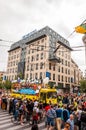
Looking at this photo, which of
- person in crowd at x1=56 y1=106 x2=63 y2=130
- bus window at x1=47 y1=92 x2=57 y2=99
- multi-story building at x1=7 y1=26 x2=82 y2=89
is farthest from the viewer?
multi-story building at x1=7 y1=26 x2=82 y2=89

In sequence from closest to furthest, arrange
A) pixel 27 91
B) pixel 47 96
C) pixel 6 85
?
pixel 47 96 < pixel 27 91 < pixel 6 85

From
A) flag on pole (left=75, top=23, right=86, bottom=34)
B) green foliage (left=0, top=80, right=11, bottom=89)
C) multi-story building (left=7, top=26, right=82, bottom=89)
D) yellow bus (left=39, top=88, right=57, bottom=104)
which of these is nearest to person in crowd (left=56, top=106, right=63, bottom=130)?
flag on pole (left=75, top=23, right=86, bottom=34)

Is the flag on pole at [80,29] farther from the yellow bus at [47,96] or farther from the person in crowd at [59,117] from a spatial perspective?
the yellow bus at [47,96]

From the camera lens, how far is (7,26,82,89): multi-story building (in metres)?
64.0

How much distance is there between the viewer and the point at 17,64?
78062 mm

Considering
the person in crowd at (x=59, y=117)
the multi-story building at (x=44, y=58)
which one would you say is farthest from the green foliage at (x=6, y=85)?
the person in crowd at (x=59, y=117)

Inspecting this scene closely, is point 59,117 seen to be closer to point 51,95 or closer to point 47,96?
point 47,96

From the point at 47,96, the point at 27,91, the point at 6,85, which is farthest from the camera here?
the point at 6,85

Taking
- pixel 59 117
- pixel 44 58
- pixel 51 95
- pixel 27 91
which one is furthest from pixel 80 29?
pixel 44 58

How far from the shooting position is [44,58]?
211 ft

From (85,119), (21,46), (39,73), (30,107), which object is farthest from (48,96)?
(21,46)

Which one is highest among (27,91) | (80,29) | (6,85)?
(80,29)

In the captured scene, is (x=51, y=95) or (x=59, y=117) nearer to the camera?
(x=59, y=117)

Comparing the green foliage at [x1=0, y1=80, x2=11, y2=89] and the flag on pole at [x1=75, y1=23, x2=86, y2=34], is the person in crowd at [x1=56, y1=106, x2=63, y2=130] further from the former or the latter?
the green foliage at [x1=0, y1=80, x2=11, y2=89]
